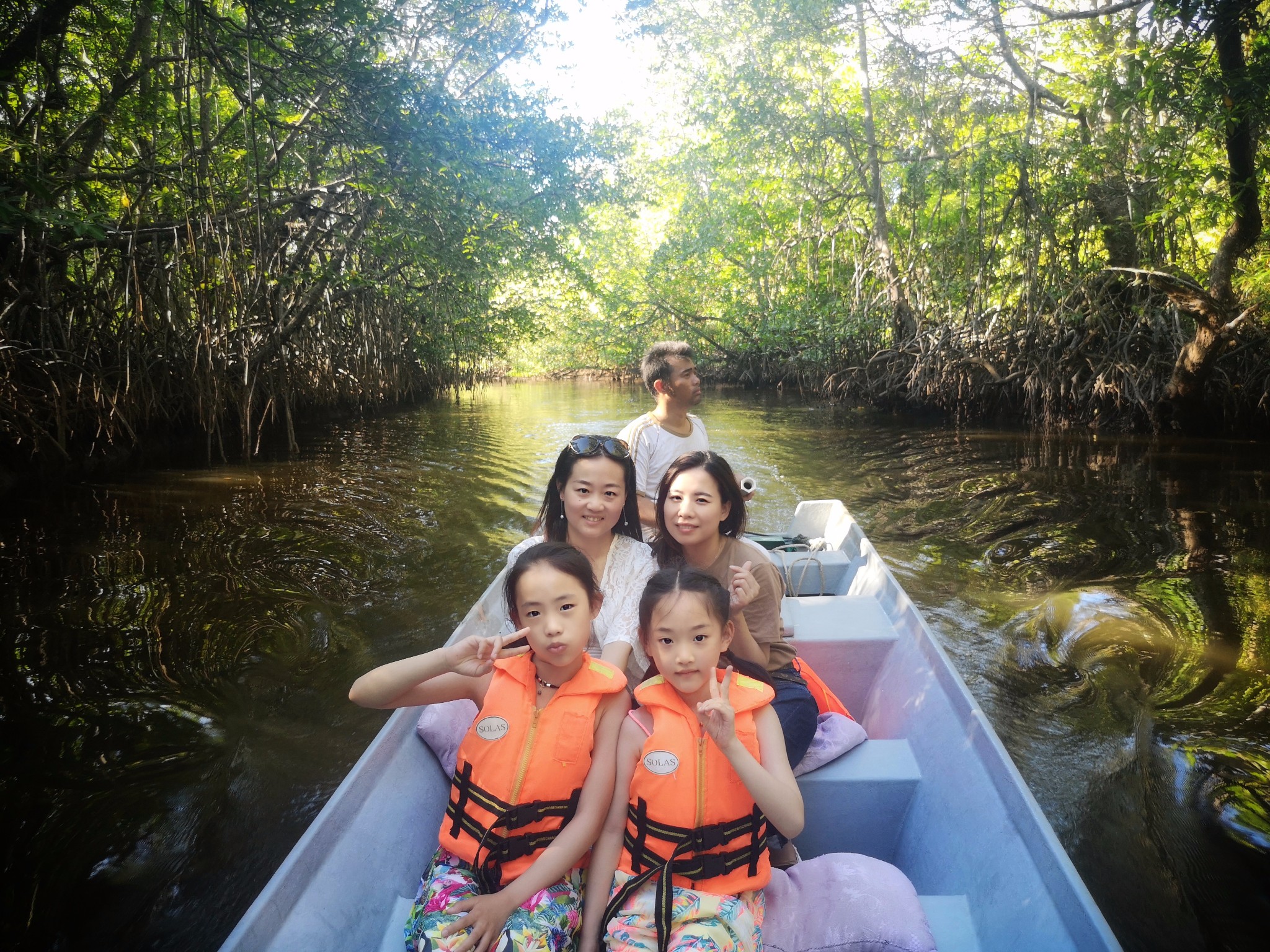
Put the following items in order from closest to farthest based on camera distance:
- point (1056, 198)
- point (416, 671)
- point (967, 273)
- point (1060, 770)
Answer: point (416, 671) → point (1060, 770) → point (1056, 198) → point (967, 273)

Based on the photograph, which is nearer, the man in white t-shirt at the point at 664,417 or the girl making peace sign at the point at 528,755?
the girl making peace sign at the point at 528,755

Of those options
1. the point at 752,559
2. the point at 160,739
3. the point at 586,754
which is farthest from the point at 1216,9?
the point at 160,739

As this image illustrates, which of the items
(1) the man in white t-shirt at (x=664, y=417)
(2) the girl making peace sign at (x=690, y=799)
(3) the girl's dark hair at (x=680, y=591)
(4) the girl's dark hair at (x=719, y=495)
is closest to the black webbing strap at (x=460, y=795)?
(2) the girl making peace sign at (x=690, y=799)

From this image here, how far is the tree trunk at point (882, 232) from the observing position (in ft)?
40.6

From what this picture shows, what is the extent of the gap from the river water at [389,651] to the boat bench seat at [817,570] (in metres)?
0.70

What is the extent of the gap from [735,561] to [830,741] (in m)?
0.54

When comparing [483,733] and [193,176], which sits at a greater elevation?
[193,176]

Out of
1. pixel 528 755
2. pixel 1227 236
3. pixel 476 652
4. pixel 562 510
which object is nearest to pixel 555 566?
pixel 476 652

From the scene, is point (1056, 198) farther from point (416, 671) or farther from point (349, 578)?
point (416, 671)

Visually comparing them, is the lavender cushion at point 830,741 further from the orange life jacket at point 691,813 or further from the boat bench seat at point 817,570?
the boat bench seat at point 817,570

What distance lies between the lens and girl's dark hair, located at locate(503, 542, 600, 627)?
165 cm

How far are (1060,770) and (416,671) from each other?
235cm

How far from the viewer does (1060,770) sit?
273 centimetres

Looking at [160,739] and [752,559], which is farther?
[160,739]
